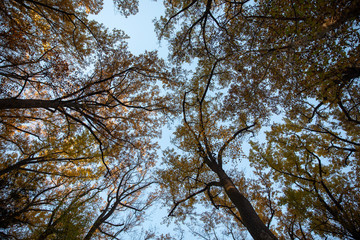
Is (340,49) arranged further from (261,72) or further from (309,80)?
(261,72)

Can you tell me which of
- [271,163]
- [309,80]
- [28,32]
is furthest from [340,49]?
[28,32]

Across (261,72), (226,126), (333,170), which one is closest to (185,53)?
(261,72)

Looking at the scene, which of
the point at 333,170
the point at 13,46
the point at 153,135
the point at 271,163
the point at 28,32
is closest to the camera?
the point at 13,46

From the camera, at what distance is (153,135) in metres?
9.24

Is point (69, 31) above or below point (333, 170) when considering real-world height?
above

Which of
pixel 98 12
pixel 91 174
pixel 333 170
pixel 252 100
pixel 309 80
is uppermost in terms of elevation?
pixel 98 12

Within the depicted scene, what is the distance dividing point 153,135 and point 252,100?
6154 millimetres

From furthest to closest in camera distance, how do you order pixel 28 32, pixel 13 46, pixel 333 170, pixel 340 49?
1. pixel 333 170
2. pixel 28 32
3. pixel 13 46
4. pixel 340 49

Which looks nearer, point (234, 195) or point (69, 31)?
point (234, 195)

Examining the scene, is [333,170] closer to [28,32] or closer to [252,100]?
[252,100]

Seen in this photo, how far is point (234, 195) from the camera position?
4914mm

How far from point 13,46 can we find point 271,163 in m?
11.8

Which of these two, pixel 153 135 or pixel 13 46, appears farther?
pixel 153 135

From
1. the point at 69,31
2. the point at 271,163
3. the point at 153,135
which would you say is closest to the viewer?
the point at 69,31
